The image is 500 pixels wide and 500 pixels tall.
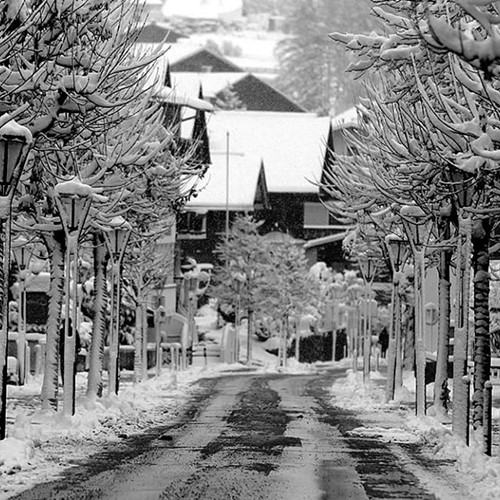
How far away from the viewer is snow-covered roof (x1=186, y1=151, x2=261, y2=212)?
82.7 metres

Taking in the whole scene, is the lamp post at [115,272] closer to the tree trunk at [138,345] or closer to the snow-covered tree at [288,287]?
the tree trunk at [138,345]

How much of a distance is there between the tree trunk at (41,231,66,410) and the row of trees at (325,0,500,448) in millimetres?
5461

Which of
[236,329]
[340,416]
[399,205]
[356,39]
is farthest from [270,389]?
[236,329]

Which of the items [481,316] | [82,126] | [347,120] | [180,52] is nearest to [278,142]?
[347,120]

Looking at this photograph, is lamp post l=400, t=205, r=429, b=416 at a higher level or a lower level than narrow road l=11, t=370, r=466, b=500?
higher

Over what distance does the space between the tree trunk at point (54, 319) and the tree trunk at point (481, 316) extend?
692cm

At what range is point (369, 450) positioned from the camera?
59.0 ft

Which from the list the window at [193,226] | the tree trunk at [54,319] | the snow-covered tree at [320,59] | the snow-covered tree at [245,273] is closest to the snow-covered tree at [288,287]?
the snow-covered tree at [245,273]

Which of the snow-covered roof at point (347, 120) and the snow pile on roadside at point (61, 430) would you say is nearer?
the snow pile on roadside at point (61, 430)

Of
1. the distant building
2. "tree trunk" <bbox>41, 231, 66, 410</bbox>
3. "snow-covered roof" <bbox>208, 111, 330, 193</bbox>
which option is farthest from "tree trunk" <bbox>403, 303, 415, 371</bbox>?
"snow-covered roof" <bbox>208, 111, 330, 193</bbox>

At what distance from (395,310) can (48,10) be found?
17.1 m

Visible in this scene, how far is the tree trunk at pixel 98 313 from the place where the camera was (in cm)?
2603

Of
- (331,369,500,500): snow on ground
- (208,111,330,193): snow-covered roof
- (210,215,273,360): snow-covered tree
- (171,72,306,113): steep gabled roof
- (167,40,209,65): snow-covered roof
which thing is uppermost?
(167,40,209,65): snow-covered roof

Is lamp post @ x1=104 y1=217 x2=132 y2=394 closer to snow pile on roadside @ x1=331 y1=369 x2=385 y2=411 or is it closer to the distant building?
snow pile on roadside @ x1=331 y1=369 x2=385 y2=411
